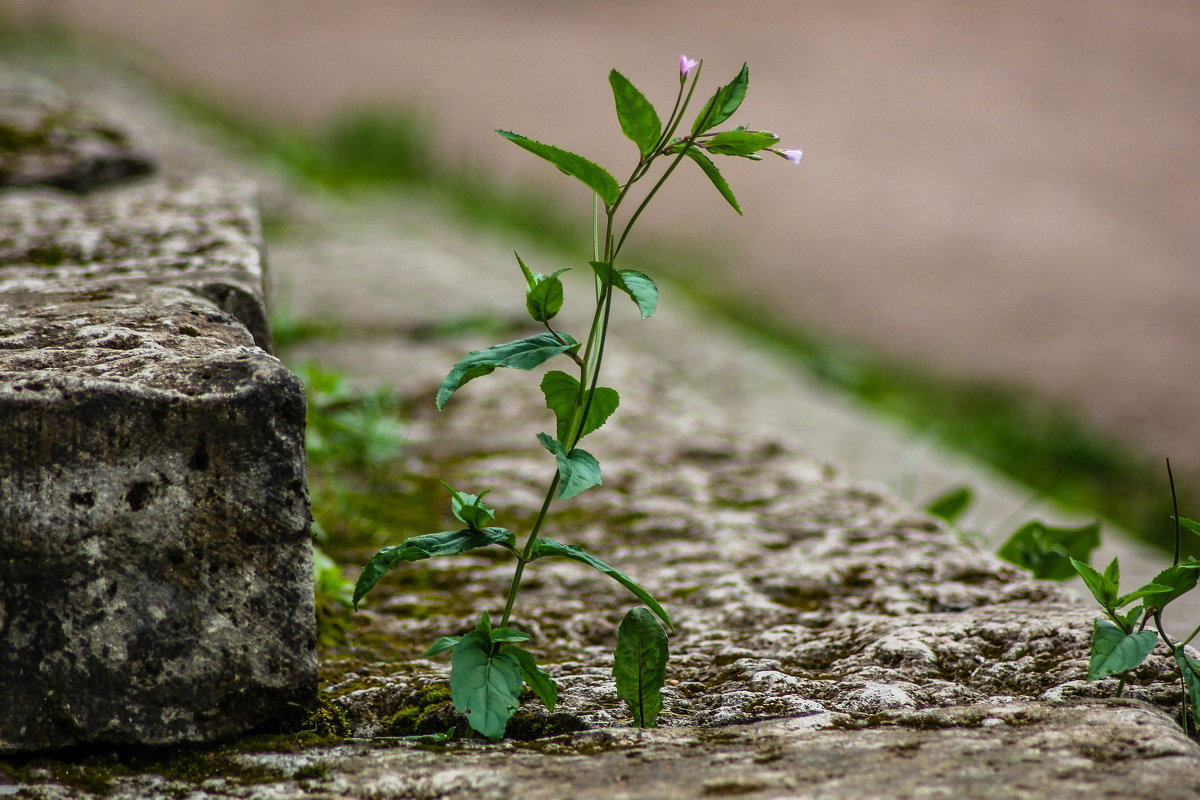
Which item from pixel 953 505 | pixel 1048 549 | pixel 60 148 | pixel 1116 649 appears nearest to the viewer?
pixel 1116 649

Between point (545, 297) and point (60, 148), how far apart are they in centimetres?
177

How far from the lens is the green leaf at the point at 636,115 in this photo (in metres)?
1.02

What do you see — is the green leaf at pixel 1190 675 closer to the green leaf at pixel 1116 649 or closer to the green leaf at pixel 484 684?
the green leaf at pixel 1116 649

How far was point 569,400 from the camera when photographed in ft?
3.71

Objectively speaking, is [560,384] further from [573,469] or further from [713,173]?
[713,173]

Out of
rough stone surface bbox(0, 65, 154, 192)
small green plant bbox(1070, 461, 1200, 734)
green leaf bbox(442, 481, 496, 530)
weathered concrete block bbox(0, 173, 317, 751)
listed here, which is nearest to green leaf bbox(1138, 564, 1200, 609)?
small green plant bbox(1070, 461, 1200, 734)

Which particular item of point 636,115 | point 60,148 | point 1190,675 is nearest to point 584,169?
point 636,115

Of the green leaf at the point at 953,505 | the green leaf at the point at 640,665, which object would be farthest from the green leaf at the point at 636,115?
the green leaf at the point at 953,505

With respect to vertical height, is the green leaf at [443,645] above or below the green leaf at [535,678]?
above

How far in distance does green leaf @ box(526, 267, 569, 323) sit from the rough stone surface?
5.37 ft

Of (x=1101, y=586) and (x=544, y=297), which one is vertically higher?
(x=544, y=297)

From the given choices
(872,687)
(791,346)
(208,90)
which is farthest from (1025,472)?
(208,90)

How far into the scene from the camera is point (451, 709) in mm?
1153

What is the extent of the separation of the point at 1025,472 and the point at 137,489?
9.22ft
